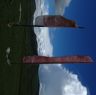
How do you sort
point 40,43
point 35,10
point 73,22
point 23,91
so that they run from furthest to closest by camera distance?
point 40,43 → point 35,10 → point 23,91 → point 73,22

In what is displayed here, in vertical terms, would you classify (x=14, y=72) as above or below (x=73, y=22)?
below

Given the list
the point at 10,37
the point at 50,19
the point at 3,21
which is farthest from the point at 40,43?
the point at 50,19

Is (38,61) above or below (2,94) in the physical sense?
above

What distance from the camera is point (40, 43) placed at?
7644cm

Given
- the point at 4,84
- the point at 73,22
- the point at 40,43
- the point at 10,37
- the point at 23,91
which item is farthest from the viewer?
the point at 40,43

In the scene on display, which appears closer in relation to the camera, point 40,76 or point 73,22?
point 73,22

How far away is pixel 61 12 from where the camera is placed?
108 ft

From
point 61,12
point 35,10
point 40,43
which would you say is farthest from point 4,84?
point 40,43

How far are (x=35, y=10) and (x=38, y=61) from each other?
148 ft

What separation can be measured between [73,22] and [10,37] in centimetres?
1486

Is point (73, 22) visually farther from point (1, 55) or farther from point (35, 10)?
point (35, 10)

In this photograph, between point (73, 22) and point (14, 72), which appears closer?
point (73, 22)

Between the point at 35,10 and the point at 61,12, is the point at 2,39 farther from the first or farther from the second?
the point at 35,10

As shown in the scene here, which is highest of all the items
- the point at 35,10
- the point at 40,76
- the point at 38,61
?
the point at 35,10
